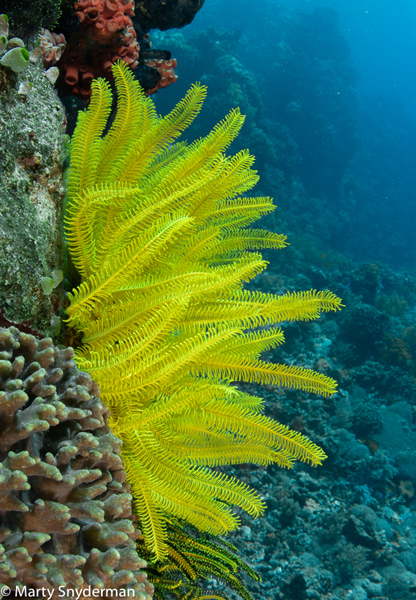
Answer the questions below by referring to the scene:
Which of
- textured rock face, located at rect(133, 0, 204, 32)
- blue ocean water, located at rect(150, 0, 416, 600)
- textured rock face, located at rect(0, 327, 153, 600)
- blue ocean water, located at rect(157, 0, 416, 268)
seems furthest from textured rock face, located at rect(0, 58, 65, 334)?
blue ocean water, located at rect(157, 0, 416, 268)

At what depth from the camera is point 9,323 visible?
1604 millimetres

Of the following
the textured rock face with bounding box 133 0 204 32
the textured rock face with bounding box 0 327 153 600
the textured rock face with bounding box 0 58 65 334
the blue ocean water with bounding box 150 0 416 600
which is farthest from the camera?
the blue ocean water with bounding box 150 0 416 600

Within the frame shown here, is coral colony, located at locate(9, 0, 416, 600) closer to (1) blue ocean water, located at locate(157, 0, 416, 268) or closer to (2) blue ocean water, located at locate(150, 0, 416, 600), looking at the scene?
(2) blue ocean water, located at locate(150, 0, 416, 600)

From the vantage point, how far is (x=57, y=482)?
4.26 feet

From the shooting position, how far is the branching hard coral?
5.77 ft

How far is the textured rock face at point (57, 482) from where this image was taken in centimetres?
120

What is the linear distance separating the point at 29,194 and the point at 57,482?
1.23 meters

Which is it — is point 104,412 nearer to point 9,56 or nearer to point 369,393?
point 9,56

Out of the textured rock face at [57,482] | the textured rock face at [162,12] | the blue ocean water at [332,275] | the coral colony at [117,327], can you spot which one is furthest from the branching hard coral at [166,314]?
the blue ocean water at [332,275]

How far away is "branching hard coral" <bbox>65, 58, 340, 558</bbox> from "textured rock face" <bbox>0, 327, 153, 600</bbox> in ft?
0.84

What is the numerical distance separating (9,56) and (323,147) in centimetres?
2776

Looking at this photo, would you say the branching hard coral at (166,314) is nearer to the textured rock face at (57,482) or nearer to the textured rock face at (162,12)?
the textured rock face at (57,482)

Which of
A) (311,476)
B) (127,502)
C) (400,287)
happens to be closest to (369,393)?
(311,476)

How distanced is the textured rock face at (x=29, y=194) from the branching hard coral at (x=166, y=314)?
99 mm
